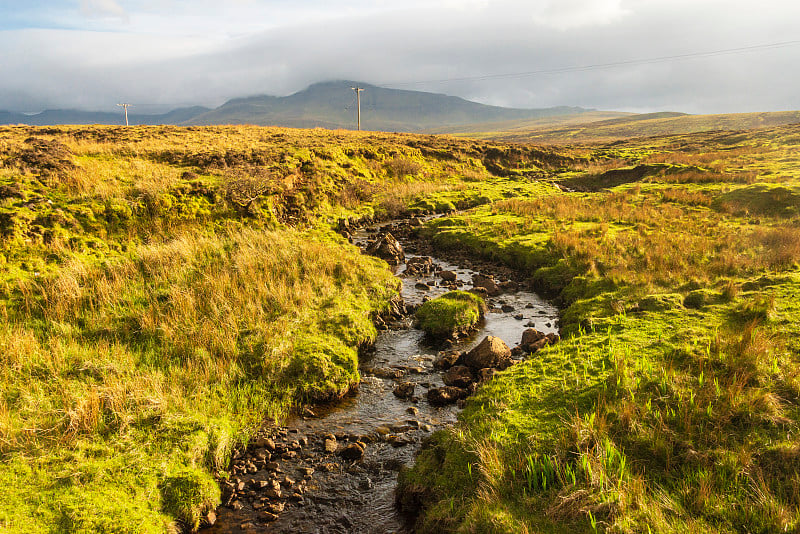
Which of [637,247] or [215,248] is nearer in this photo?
[215,248]

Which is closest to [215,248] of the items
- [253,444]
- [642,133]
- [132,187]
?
[132,187]

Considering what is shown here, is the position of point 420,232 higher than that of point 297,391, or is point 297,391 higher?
point 420,232

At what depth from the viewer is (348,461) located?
7.33 m

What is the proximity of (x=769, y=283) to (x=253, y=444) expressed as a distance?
542 inches

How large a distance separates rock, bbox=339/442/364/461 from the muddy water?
95 mm

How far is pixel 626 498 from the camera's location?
4.80 m

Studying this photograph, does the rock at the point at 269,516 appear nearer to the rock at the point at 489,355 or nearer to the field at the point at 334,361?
the field at the point at 334,361

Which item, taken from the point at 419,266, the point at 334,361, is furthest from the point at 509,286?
the point at 334,361

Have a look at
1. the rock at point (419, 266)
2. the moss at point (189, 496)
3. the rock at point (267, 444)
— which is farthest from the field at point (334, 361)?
the rock at point (419, 266)

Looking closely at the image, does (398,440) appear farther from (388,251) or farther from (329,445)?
(388,251)

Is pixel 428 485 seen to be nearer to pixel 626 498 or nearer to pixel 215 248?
pixel 626 498

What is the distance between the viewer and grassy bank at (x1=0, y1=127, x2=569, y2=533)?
607 centimetres

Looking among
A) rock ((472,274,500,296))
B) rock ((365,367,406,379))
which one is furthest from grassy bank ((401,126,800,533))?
rock ((365,367,406,379))

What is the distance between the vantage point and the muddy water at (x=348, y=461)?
6168 millimetres
